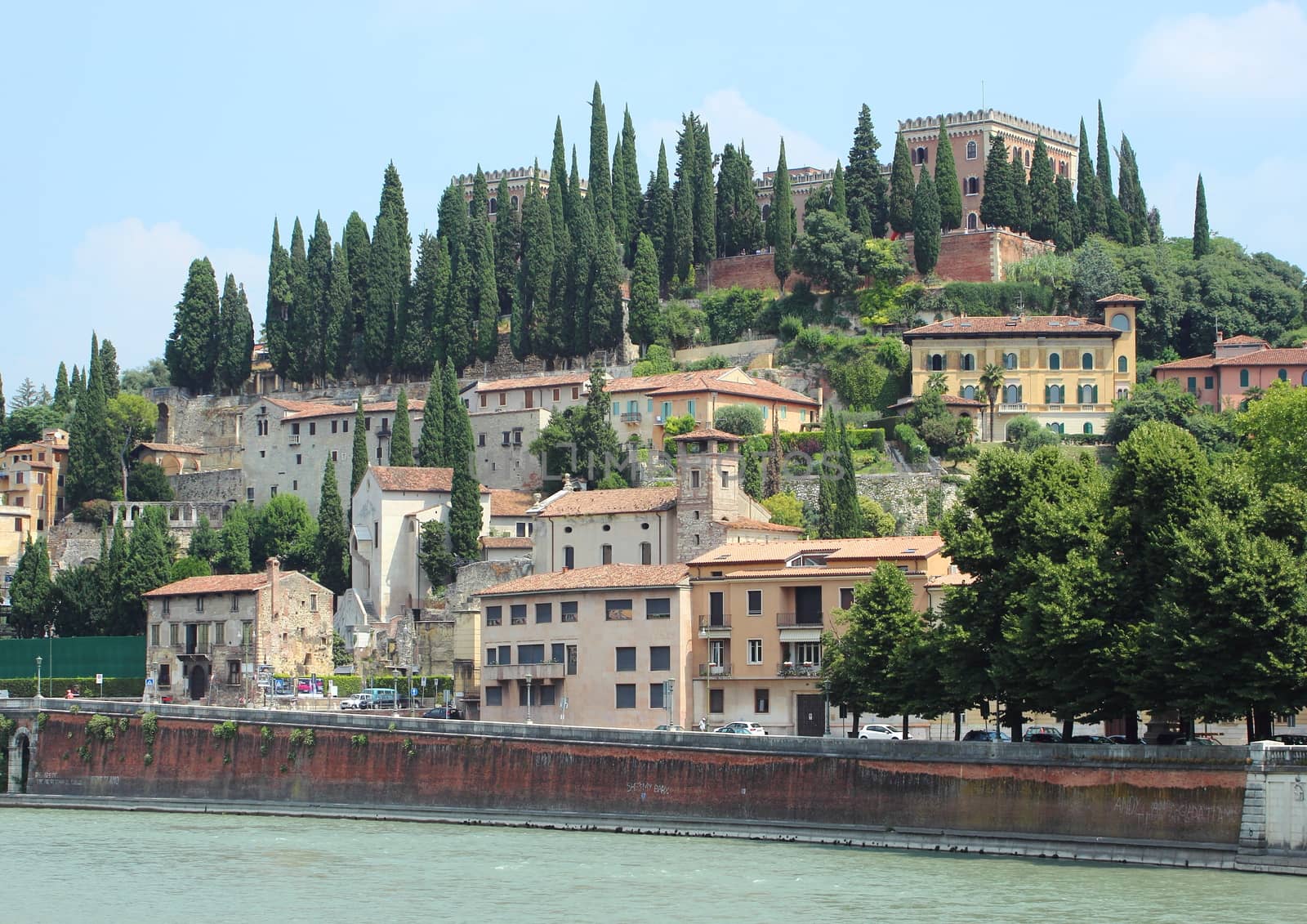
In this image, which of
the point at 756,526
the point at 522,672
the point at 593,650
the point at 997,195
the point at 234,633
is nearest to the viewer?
the point at 593,650

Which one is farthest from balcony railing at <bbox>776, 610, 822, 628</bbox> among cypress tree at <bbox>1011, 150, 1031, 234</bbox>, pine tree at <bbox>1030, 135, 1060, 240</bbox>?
pine tree at <bbox>1030, 135, 1060, 240</bbox>

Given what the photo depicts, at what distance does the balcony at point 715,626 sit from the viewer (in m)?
60.5

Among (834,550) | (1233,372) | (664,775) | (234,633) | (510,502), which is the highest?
(1233,372)

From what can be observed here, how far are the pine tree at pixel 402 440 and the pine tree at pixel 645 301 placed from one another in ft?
44.4

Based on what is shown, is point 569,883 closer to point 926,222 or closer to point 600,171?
point 926,222

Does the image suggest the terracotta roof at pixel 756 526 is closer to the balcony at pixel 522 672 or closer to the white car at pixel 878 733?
the balcony at pixel 522 672

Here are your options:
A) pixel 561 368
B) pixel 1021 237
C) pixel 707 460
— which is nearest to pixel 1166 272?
pixel 1021 237

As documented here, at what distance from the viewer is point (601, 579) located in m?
62.6

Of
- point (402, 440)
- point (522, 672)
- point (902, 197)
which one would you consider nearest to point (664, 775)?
point (522, 672)

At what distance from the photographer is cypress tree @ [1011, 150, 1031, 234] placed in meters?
106

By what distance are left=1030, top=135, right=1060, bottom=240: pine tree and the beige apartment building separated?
4913 cm

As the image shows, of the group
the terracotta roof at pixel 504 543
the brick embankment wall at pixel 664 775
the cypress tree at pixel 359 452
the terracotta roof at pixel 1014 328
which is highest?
the terracotta roof at pixel 1014 328

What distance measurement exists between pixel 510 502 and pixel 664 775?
37.5 m

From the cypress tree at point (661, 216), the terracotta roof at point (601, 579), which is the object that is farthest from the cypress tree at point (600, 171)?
the terracotta roof at point (601, 579)
